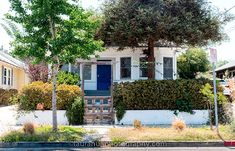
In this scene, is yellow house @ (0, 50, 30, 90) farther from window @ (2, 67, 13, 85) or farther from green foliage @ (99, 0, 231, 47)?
green foliage @ (99, 0, 231, 47)

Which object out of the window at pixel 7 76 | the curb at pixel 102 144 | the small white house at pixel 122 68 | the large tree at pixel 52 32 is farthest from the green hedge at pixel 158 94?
the window at pixel 7 76

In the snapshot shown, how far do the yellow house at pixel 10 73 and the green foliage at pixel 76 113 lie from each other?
43.4ft

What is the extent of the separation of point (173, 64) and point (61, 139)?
1620 centimetres

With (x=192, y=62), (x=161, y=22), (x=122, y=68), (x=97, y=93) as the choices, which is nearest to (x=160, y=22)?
(x=161, y=22)

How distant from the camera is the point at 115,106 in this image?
65.2 ft

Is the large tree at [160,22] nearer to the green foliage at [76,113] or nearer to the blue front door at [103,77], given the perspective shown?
the green foliage at [76,113]

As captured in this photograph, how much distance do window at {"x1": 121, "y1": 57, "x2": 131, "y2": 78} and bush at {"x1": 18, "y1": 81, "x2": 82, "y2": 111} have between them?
8275mm

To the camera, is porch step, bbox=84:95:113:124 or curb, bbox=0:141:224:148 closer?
curb, bbox=0:141:224:148

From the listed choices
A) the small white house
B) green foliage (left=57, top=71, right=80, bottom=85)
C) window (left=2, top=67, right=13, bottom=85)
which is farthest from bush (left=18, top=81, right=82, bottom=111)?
window (left=2, top=67, right=13, bottom=85)

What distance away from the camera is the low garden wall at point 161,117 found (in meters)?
19.6

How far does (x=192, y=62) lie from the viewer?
4122 cm

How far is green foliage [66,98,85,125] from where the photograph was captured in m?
19.0

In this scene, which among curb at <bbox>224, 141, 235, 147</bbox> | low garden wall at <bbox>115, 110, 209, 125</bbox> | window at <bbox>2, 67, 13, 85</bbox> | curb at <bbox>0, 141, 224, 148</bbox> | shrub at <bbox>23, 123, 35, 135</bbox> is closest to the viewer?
curb at <bbox>0, 141, 224, 148</bbox>

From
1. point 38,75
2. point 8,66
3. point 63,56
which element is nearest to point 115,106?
point 63,56
